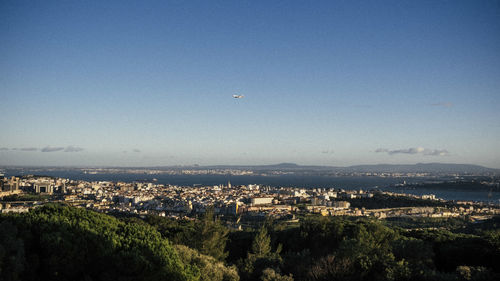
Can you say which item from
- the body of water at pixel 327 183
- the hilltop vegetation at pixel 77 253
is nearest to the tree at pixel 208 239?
the hilltop vegetation at pixel 77 253

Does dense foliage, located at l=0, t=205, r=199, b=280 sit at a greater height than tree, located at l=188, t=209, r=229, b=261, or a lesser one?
greater

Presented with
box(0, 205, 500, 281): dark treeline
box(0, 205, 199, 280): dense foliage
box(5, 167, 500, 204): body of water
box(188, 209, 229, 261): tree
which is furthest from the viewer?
box(5, 167, 500, 204): body of water

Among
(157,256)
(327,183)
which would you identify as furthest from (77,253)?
(327,183)

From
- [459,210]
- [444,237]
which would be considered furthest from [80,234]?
[459,210]

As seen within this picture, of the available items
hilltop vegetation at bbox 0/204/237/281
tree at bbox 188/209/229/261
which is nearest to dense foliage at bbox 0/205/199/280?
hilltop vegetation at bbox 0/204/237/281

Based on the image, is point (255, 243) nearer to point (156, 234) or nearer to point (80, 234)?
point (156, 234)

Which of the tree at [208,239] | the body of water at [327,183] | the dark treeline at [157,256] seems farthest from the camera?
the body of water at [327,183]

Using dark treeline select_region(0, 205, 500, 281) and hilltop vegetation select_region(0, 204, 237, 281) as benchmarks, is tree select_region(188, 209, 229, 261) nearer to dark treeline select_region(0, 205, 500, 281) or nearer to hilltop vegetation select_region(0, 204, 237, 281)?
dark treeline select_region(0, 205, 500, 281)

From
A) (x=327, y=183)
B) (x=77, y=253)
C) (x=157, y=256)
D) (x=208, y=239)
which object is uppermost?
(x=77, y=253)

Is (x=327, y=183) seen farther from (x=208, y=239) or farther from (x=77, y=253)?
(x=77, y=253)

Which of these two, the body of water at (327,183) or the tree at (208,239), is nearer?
the tree at (208,239)

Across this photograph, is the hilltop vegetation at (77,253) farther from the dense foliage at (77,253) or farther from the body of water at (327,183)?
the body of water at (327,183)

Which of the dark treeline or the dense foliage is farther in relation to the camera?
the dark treeline
